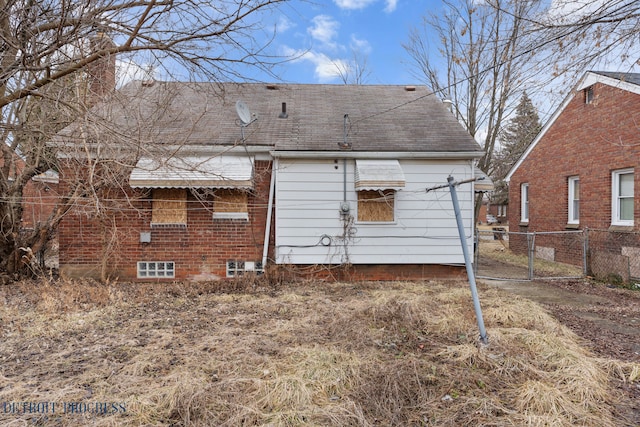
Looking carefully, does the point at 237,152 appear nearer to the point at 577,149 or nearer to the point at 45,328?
Result: the point at 45,328

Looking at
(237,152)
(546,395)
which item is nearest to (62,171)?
(237,152)

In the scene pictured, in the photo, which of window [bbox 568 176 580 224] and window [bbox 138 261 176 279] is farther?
window [bbox 568 176 580 224]

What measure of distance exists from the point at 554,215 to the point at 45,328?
13.9 meters

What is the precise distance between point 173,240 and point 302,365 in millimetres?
5892

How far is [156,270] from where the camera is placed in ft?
27.3

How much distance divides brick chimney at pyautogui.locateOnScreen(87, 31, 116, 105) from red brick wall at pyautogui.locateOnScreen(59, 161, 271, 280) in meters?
3.16

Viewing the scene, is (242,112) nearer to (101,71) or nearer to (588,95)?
(101,71)

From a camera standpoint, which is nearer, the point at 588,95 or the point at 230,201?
the point at 230,201

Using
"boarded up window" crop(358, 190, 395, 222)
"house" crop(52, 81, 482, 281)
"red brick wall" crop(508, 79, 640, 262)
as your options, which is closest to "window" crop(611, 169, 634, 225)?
"red brick wall" crop(508, 79, 640, 262)

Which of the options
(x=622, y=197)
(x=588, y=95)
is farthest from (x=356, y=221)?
(x=588, y=95)

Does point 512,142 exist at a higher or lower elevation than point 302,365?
higher

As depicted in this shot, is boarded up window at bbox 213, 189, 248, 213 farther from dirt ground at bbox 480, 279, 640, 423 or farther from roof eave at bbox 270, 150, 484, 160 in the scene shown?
dirt ground at bbox 480, 279, 640, 423

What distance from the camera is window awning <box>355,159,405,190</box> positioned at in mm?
7535

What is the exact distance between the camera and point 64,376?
3504mm
